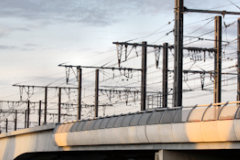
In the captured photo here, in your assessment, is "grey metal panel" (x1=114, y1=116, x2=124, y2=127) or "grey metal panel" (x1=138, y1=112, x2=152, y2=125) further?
"grey metal panel" (x1=114, y1=116, x2=124, y2=127)

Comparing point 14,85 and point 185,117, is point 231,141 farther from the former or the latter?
point 14,85

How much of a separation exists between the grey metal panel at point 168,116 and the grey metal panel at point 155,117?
448 mm

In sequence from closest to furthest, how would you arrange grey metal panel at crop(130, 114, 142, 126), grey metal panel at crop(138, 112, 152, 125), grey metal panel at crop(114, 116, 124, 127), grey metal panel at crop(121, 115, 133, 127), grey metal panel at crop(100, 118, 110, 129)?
grey metal panel at crop(138, 112, 152, 125), grey metal panel at crop(130, 114, 142, 126), grey metal panel at crop(121, 115, 133, 127), grey metal panel at crop(114, 116, 124, 127), grey metal panel at crop(100, 118, 110, 129)

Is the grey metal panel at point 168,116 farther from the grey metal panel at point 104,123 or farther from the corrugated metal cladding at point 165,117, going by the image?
the grey metal panel at point 104,123

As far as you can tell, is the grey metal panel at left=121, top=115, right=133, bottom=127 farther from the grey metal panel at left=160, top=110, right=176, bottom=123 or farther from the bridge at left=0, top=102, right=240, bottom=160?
the grey metal panel at left=160, top=110, right=176, bottom=123

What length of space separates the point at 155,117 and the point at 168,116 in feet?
5.67

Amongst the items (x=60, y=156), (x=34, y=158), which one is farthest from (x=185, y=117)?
(x=34, y=158)

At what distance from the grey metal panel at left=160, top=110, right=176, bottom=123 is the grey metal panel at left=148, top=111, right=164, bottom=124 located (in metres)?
0.45

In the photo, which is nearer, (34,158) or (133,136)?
(133,136)

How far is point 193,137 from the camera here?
3153cm

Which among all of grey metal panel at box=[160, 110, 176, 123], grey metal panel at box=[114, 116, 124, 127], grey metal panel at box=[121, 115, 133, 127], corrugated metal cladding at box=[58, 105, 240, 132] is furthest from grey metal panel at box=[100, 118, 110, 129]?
grey metal panel at box=[160, 110, 176, 123]

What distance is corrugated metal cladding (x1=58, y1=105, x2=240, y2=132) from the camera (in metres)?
29.9

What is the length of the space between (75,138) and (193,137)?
17.5 m

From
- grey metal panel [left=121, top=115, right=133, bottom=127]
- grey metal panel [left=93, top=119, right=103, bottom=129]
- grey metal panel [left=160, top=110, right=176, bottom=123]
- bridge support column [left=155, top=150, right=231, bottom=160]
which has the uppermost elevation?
grey metal panel [left=160, top=110, right=176, bottom=123]
